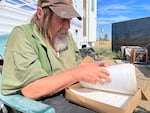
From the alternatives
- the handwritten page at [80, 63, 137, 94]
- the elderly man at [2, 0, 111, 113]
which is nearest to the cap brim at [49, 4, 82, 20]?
the elderly man at [2, 0, 111, 113]

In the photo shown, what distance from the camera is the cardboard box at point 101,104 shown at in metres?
1.06

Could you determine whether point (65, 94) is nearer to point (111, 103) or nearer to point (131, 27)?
point (111, 103)

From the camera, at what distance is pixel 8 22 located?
3.13 meters

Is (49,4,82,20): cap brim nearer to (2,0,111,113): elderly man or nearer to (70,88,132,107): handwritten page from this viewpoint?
(2,0,111,113): elderly man

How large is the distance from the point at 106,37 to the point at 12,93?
36.7ft

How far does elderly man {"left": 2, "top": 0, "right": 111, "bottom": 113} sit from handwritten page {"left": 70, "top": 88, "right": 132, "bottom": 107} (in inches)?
2.8

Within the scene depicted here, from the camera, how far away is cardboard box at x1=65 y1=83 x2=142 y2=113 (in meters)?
1.06

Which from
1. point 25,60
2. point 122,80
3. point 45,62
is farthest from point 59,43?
point 122,80

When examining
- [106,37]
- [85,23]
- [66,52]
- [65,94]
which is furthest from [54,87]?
[106,37]

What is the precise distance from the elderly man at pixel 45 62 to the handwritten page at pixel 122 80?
0.04 meters

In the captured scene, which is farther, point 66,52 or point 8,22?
point 8,22

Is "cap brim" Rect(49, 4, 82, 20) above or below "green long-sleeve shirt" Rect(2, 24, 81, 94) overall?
above

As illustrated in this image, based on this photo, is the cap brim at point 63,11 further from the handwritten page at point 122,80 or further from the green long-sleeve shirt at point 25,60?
the handwritten page at point 122,80

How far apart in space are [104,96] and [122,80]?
13 cm
